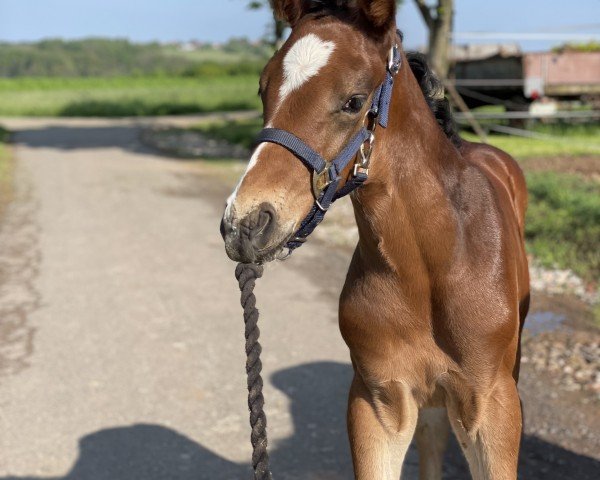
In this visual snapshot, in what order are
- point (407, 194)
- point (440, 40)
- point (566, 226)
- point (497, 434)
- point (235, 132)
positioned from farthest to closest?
1. point (235, 132)
2. point (440, 40)
3. point (566, 226)
4. point (497, 434)
5. point (407, 194)

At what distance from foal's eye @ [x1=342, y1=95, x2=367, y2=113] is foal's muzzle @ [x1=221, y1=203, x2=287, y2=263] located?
40cm

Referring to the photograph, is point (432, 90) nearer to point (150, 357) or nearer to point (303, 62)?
point (303, 62)

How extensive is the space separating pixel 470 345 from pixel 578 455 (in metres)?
1.88

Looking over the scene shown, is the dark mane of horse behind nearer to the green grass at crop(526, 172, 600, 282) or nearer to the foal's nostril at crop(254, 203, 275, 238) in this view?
the foal's nostril at crop(254, 203, 275, 238)

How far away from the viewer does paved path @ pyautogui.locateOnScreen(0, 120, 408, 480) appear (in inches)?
179

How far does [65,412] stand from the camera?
5105mm

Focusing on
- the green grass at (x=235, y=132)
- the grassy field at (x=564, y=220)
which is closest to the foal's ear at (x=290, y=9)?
the grassy field at (x=564, y=220)

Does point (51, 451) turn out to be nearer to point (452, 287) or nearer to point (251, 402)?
point (251, 402)

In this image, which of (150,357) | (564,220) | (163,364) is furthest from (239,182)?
(564,220)

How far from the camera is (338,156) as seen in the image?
2.48m

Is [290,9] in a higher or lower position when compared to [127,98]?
higher

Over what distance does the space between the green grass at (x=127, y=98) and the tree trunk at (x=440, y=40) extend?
2122 centimetres

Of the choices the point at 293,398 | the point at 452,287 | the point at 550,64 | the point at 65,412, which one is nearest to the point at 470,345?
the point at 452,287

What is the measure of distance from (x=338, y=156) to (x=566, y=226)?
242 inches
